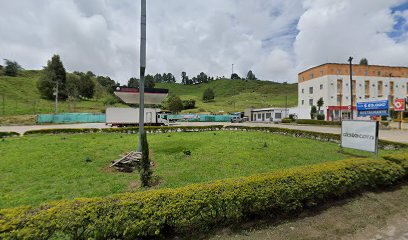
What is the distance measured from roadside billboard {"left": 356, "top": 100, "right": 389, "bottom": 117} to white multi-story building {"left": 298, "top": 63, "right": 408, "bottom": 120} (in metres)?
26.6

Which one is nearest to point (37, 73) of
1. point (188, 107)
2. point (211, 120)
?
point (188, 107)

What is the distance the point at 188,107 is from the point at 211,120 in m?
28.0

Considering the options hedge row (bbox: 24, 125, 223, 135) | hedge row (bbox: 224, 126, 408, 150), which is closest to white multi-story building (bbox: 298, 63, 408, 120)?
hedge row (bbox: 224, 126, 408, 150)

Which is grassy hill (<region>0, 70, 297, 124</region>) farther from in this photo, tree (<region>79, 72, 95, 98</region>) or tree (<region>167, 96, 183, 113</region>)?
tree (<region>167, 96, 183, 113</region>)

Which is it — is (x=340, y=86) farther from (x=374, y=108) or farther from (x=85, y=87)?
(x=85, y=87)

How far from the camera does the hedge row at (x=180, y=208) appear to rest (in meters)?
2.96

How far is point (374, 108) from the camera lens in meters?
19.6

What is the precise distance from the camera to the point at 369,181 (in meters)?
5.64

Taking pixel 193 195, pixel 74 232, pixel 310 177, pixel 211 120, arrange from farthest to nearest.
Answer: pixel 211 120 < pixel 310 177 < pixel 193 195 < pixel 74 232

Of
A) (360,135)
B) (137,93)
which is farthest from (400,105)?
(137,93)

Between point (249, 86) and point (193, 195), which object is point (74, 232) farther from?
point (249, 86)

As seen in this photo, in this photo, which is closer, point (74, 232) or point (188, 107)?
point (74, 232)

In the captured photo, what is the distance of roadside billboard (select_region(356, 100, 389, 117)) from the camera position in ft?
60.7

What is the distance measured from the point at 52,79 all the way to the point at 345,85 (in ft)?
272
